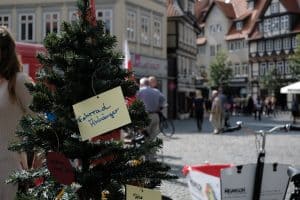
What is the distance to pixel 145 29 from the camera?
38750 mm

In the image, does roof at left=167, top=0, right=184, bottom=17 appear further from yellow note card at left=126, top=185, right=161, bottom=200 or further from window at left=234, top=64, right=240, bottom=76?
yellow note card at left=126, top=185, right=161, bottom=200

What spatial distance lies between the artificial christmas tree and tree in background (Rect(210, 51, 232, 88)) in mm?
70940

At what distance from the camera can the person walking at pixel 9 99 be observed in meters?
3.49

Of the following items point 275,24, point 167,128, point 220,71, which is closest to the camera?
point 167,128

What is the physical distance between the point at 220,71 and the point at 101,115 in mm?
71468

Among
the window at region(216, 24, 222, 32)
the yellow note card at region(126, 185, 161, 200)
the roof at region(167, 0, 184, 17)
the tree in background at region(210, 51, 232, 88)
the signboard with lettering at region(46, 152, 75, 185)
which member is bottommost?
the yellow note card at region(126, 185, 161, 200)

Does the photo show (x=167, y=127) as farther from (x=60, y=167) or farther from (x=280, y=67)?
(x=280, y=67)

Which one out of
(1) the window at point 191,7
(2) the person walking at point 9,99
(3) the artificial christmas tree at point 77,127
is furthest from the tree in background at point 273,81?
(3) the artificial christmas tree at point 77,127

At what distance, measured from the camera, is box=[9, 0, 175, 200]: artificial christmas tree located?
2865 mm

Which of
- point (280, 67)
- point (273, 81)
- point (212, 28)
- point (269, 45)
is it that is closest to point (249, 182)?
point (273, 81)

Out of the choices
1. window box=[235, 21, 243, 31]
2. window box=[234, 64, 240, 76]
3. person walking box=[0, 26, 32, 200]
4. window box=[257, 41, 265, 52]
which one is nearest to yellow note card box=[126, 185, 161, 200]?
person walking box=[0, 26, 32, 200]

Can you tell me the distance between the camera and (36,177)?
293cm

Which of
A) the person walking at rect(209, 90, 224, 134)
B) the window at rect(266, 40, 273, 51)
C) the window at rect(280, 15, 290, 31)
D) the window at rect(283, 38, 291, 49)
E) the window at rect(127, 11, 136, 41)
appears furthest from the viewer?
the window at rect(266, 40, 273, 51)

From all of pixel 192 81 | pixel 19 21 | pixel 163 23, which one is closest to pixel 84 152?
pixel 19 21
